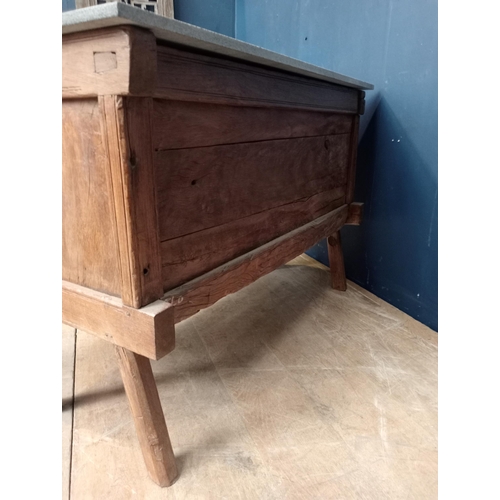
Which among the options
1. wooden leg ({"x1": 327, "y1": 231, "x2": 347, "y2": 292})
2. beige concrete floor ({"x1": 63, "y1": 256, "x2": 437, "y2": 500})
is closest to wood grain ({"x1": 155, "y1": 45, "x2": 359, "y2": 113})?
wooden leg ({"x1": 327, "y1": 231, "x2": 347, "y2": 292})

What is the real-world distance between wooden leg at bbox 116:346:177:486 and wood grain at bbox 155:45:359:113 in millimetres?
510

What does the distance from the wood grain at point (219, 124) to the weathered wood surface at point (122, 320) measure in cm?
29

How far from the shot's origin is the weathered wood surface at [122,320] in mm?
731

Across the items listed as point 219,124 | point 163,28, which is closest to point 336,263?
point 219,124

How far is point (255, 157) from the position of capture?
1002mm

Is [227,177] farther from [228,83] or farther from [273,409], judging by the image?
[273,409]

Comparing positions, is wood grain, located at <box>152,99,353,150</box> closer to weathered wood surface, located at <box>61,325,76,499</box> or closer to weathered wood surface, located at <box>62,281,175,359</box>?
weathered wood surface, located at <box>62,281,175,359</box>

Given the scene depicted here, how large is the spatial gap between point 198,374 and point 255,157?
637mm

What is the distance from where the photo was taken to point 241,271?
3.30 ft

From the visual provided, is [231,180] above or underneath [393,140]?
underneath

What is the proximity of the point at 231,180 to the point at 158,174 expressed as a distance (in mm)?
234

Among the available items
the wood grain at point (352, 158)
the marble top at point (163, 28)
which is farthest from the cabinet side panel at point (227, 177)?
the wood grain at point (352, 158)

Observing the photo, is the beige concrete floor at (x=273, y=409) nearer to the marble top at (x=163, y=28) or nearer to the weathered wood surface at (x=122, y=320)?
the weathered wood surface at (x=122, y=320)

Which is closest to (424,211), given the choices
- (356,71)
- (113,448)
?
(356,71)
